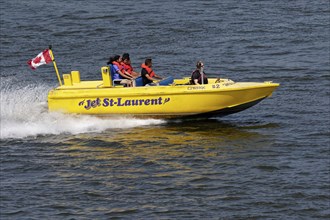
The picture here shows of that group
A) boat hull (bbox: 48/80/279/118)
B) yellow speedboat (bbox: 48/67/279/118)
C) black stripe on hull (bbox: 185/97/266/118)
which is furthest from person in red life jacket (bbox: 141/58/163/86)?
black stripe on hull (bbox: 185/97/266/118)

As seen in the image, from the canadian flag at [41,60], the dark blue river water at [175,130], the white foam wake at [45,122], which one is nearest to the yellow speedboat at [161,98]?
the white foam wake at [45,122]

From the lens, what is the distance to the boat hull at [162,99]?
25391 millimetres

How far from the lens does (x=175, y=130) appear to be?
25.9 m

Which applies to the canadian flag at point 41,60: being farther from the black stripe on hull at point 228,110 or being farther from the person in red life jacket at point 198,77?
the black stripe on hull at point 228,110

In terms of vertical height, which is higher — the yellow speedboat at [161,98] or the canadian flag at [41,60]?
the canadian flag at [41,60]

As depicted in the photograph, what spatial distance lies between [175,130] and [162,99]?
97 centimetres

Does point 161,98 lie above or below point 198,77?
below

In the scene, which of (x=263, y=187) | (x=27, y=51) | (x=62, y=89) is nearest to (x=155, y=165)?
(x=263, y=187)

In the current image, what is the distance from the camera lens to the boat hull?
25.4 m

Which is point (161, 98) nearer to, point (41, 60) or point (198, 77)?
point (198, 77)

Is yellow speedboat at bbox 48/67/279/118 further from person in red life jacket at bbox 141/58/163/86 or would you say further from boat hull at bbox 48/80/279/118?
person in red life jacket at bbox 141/58/163/86

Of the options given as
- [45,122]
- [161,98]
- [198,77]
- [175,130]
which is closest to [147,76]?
[161,98]

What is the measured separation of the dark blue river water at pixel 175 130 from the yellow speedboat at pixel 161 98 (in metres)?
0.40

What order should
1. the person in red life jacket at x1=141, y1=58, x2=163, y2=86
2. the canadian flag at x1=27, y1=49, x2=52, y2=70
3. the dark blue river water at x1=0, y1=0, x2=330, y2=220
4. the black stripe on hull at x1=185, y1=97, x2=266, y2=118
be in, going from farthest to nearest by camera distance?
the canadian flag at x1=27, y1=49, x2=52, y2=70, the person in red life jacket at x1=141, y1=58, x2=163, y2=86, the black stripe on hull at x1=185, y1=97, x2=266, y2=118, the dark blue river water at x1=0, y1=0, x2=330, y2=220
